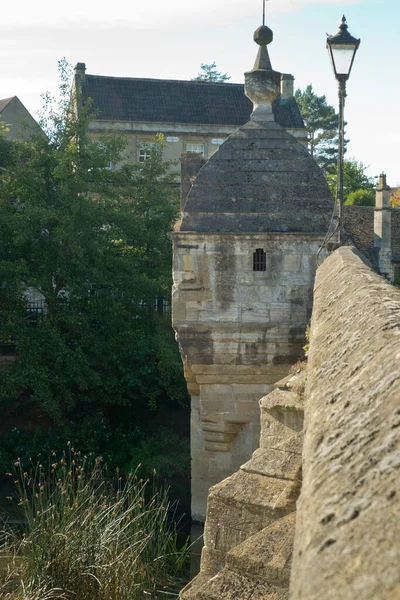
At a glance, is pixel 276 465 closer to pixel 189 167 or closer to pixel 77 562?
pixel 77 562

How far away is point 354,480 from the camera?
147 centimetres

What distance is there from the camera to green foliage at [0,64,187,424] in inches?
717

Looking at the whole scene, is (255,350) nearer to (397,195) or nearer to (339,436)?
(339,436)

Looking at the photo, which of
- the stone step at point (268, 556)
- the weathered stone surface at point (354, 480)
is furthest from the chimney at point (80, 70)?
the weathered stone surface at point (354, 480)

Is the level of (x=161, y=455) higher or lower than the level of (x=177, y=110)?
lower

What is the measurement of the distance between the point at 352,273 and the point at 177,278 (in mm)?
5840

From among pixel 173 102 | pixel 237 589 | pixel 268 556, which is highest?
pixel 173 102

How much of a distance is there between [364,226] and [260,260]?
78.1ft

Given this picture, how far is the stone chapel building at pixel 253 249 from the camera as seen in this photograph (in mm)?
10820

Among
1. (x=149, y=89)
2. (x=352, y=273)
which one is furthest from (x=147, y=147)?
(x=352, y=273)

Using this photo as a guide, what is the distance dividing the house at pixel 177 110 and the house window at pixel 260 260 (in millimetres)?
27305

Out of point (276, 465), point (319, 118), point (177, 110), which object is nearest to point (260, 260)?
point (276, 465)

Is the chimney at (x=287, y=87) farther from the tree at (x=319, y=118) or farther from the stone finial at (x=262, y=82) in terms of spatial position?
the stone finial at (x=262, y=82)

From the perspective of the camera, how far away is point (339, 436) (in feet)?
5.82
